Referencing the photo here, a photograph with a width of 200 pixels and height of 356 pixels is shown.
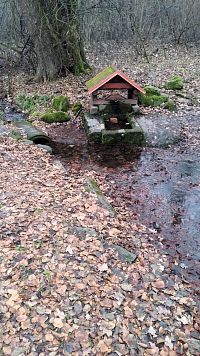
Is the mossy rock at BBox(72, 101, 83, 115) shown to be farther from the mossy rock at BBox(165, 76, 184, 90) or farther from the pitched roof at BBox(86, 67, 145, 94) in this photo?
the mossy rock at BBox(165, 76, 184, 90)

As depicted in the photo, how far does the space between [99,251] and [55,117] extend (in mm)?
7670

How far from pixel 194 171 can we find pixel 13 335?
20.2 feet

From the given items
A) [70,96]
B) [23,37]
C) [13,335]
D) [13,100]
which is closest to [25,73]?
[23,37]

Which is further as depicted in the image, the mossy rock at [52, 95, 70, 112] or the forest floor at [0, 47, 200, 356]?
the mossy rock at [52, 95, 70, 112]

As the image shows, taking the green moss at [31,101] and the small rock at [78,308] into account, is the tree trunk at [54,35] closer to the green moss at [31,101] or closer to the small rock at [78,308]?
the green moss at [31,101]

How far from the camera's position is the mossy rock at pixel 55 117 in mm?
12195

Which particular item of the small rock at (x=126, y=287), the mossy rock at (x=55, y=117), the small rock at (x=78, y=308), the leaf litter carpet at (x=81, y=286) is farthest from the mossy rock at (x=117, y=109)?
the small rock at (x=78, y=308)

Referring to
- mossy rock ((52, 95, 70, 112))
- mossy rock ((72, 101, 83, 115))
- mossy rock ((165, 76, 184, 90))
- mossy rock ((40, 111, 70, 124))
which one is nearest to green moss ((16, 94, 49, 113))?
mossy rock ((52, 95, 70, 112))

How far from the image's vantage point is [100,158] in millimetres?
9695

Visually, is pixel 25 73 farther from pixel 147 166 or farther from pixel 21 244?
pixel 21 244

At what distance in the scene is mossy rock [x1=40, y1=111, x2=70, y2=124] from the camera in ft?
40.0

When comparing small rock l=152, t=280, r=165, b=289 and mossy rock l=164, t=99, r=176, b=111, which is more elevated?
small rock l=152, t=280, r=165, b=289

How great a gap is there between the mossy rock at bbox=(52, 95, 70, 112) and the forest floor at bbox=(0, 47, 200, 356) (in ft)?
10.3

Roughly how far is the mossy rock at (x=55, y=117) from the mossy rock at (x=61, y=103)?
560 millimetres
